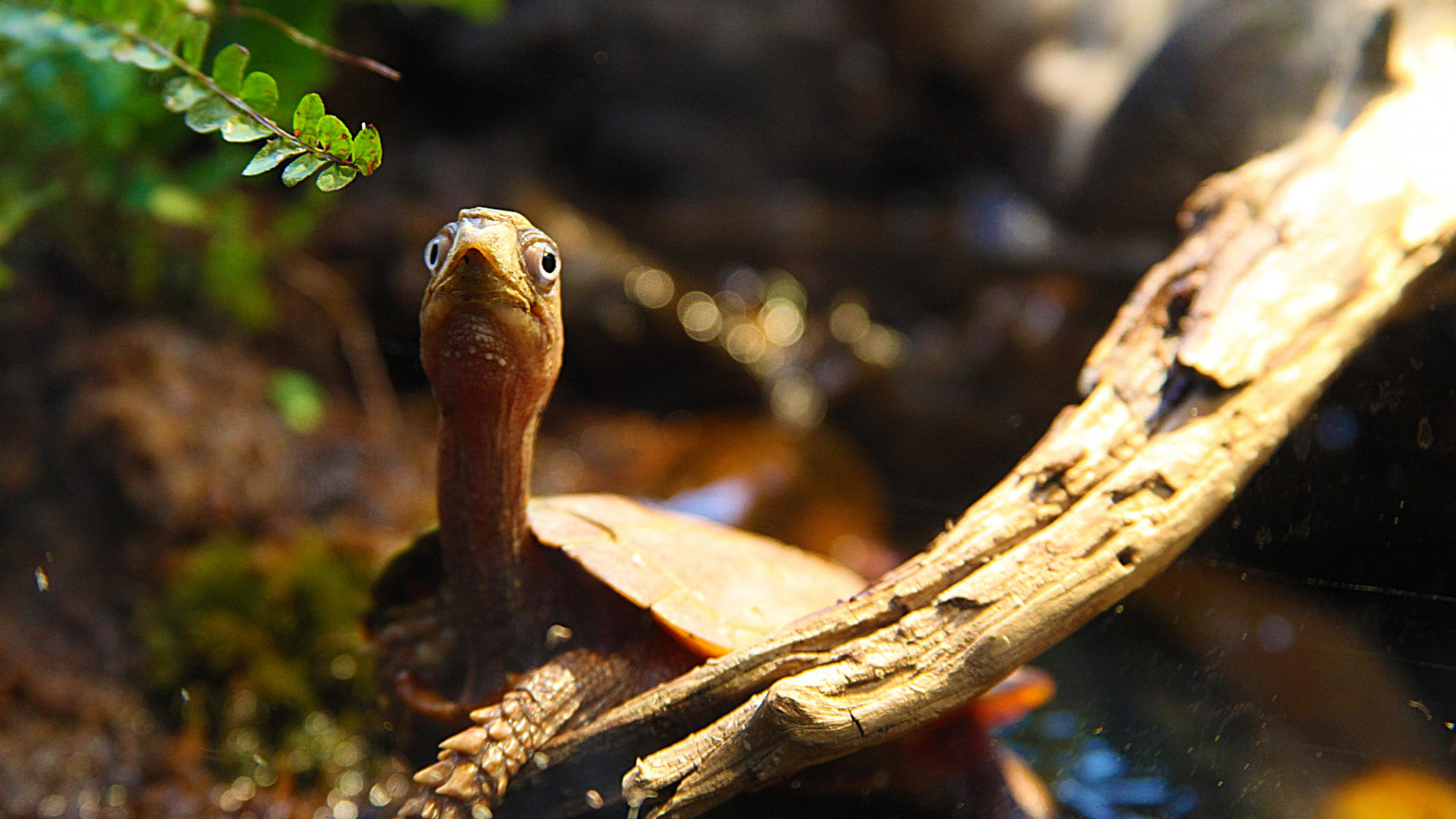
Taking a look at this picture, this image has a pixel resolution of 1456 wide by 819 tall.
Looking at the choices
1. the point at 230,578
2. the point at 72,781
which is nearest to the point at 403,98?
the point at 230,578

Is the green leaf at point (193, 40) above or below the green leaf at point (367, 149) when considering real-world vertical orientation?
below

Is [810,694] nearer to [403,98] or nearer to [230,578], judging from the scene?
[230,578]

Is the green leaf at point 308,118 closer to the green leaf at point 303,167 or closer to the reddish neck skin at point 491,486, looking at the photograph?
the green leaf at point 303,167

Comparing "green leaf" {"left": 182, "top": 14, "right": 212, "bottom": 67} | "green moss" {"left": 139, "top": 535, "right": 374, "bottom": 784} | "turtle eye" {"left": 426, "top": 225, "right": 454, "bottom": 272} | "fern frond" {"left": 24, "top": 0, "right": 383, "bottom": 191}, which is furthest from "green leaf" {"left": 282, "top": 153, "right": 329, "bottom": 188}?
"green moss" {"left": 139, "top": 535, "right": 374, "bottom": 784}

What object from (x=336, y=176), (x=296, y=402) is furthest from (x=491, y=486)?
(x=296, y=402)

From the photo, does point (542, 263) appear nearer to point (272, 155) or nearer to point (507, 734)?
point (272, 155)

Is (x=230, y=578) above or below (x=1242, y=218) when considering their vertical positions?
below

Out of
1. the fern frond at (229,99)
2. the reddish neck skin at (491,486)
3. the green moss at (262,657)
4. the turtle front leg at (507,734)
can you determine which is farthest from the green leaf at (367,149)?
the green moss at (262,657)
